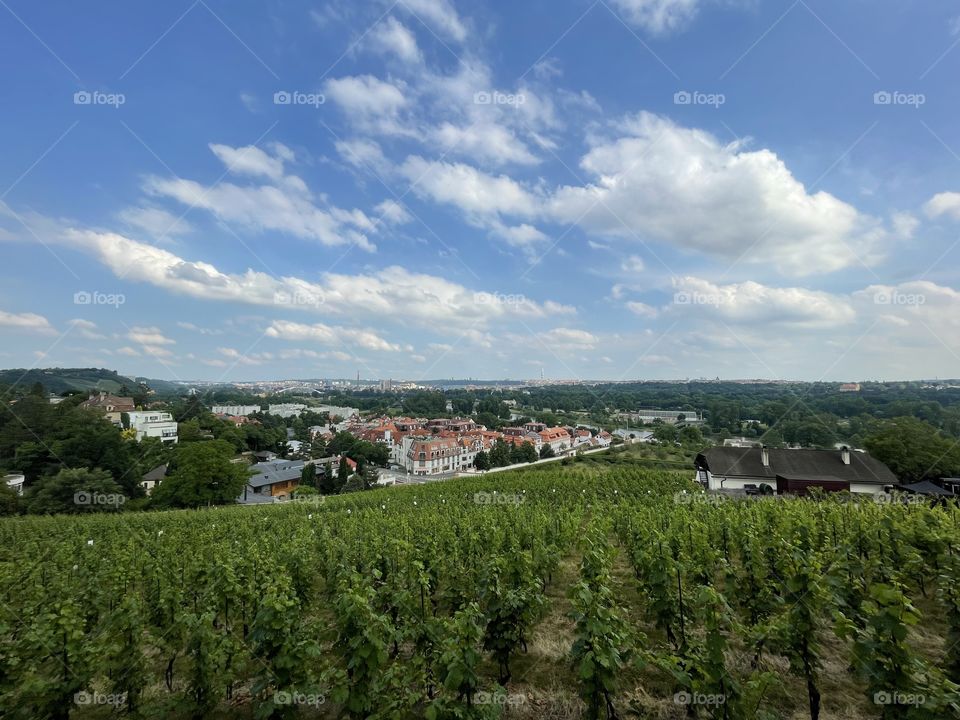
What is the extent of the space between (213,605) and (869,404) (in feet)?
466

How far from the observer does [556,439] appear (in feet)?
305

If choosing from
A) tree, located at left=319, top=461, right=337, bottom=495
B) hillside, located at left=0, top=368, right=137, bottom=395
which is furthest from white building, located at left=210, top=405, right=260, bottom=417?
tree, located at left=319, top=461, right=337, bottom=495

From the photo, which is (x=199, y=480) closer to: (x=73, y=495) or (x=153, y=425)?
(x=73, y=495)

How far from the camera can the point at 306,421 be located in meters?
132

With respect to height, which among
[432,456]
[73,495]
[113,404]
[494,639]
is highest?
[494,639]

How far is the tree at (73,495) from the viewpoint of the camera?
1378 inches

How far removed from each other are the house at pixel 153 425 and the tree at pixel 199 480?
1982 inches

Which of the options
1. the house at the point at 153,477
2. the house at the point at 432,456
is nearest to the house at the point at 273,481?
the house at the point at 153,477

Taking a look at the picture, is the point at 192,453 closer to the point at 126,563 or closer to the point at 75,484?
the point at 75,484

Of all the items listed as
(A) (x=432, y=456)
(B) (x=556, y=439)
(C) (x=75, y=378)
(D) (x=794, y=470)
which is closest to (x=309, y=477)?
(A) (x=432, y=456)

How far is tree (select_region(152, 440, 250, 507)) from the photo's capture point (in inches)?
1570

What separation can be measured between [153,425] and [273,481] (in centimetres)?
4558

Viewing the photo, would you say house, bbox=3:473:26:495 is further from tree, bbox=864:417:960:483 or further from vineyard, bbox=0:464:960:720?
tree, bbox=864:417:960:483

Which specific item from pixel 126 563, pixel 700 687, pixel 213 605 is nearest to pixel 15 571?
pixel 126 563
